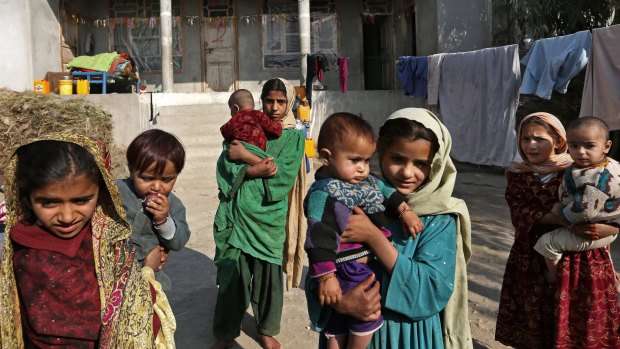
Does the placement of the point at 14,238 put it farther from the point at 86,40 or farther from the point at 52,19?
the point at 86,40

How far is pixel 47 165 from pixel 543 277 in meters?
2.21

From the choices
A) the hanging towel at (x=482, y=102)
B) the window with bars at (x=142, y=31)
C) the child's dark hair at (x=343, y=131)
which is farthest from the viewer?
the window with bars at (x=142, y=31)

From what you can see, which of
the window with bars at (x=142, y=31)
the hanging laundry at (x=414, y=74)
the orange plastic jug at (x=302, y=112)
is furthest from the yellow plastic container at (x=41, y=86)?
the hanging laundry at (x=414, y=74)

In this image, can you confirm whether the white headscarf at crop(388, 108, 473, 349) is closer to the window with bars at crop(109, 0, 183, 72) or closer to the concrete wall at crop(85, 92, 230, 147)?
the concrete wall at crop(85, 92, 230, 147)

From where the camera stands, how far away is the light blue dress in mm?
1414

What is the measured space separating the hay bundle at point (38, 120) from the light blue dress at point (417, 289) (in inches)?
271

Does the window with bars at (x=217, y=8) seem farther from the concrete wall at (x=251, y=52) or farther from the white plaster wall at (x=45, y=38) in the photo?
the white plaster wall at (x=45, y=38)

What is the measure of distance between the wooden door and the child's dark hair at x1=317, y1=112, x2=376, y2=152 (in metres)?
12.3

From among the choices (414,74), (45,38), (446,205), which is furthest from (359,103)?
(446,205)

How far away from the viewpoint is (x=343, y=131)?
5.00 feet

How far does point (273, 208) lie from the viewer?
2947 millimetres

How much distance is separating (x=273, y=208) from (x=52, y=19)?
38.0 ft

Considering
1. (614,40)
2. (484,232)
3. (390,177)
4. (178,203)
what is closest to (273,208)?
(178,203)

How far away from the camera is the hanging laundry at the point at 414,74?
30.9 feet
